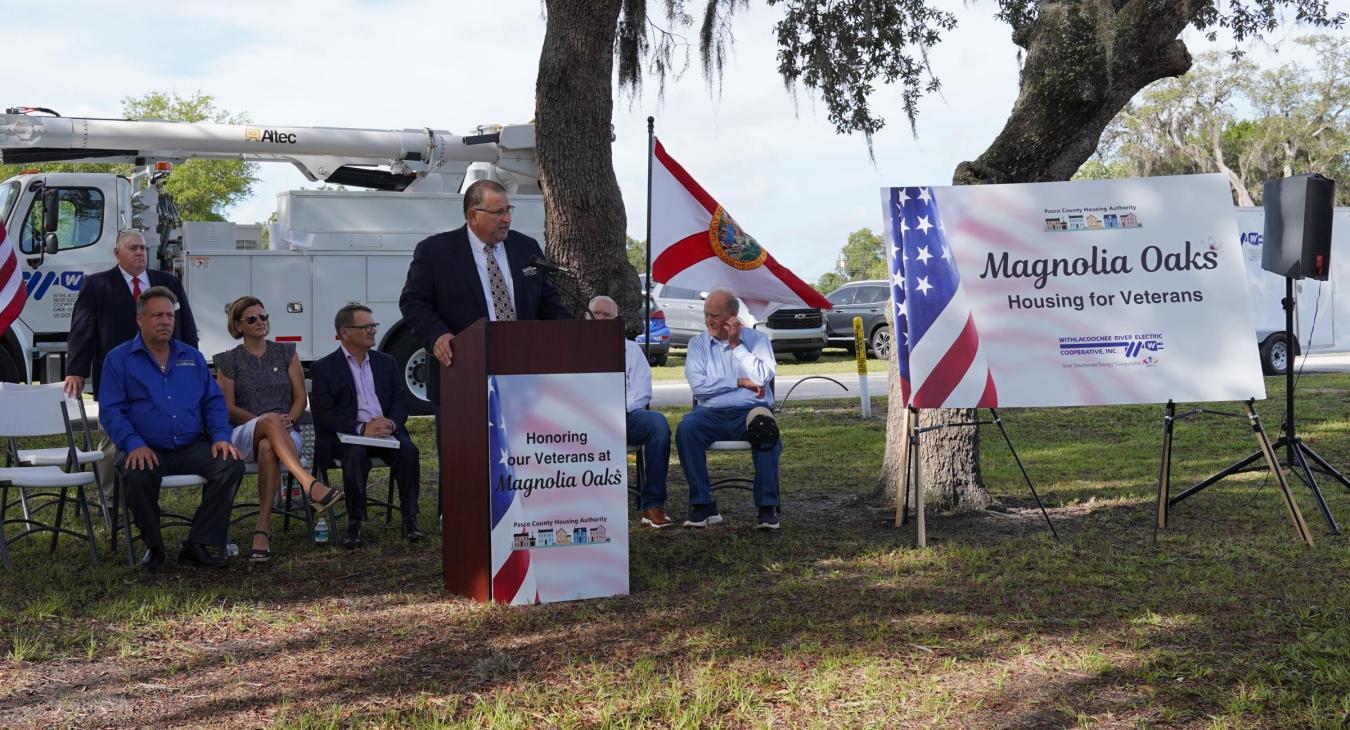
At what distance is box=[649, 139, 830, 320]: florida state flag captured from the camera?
852 centimetres

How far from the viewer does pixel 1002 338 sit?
6.77m

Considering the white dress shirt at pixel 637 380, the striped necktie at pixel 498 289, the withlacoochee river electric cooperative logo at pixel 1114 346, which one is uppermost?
the striped necktie at pixel 498 289

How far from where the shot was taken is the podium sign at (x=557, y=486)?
17.3 feet

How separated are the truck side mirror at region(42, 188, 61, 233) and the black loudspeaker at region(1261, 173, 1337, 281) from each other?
36.5 ft

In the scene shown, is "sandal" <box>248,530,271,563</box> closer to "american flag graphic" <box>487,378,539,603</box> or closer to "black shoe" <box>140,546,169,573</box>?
"black shoe" <box>140,546,169,573</box>

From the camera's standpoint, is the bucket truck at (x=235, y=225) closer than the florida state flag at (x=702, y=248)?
No

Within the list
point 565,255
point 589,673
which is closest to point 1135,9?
point 565,255

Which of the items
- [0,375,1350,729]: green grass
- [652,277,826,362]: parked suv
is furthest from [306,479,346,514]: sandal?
[652,277,826,362]: parked suv

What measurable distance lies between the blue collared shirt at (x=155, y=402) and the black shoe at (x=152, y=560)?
492mm

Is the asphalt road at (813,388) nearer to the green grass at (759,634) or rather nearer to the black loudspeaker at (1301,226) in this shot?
the black loudspeaker at (1301,226)

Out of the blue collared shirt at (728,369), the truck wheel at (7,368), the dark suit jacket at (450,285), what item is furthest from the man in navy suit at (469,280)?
the truck wheel at (7,368)

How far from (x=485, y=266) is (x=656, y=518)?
1.85m

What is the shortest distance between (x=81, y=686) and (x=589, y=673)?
1651 mm

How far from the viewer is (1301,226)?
711 cm
